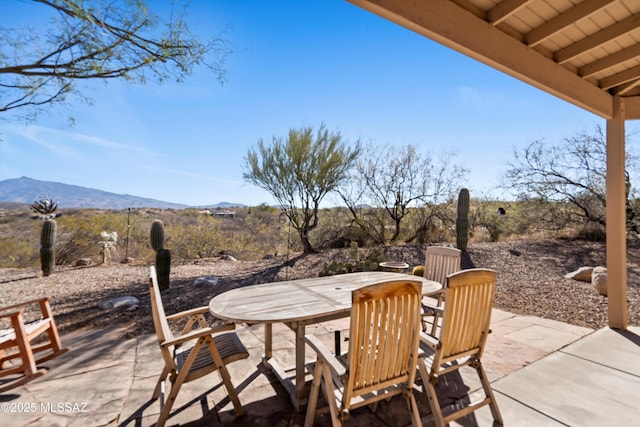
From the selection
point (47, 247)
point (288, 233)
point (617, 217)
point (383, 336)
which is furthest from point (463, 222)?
point (47, 247)

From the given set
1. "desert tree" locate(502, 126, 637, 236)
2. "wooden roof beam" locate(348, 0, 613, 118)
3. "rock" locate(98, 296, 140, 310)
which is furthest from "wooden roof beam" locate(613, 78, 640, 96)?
"rock" locate(98, 296, 140, 310)

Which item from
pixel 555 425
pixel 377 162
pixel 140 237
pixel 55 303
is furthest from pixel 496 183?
pixel 140 237

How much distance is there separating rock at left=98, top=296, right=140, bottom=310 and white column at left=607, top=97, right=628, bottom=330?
579cm

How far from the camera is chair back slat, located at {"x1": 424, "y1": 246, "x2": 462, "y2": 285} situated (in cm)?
282

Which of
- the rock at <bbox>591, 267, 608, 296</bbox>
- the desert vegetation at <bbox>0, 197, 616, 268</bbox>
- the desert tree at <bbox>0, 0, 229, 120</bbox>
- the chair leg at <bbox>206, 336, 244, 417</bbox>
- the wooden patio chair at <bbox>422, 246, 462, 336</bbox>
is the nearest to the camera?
the chair leg at <bbox>206, 336, 244, 417</bbox>

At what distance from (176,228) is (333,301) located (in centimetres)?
839

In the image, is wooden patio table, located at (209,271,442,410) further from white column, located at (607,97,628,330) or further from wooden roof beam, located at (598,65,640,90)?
wooden roof beam, located at (598,65,640,90)

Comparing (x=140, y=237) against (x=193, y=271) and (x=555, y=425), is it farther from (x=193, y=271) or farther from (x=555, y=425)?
(x=555, y=425)

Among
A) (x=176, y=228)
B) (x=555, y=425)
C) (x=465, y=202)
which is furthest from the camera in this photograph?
(x=176, y=228)

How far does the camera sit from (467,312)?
1641mm

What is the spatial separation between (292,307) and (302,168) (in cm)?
598

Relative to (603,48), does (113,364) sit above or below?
below

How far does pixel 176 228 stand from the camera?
905 centimetres

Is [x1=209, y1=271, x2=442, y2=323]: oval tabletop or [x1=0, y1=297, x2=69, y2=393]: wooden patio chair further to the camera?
[x1=0, y1=297, x2=69, y2=393]: wooden patio chair
